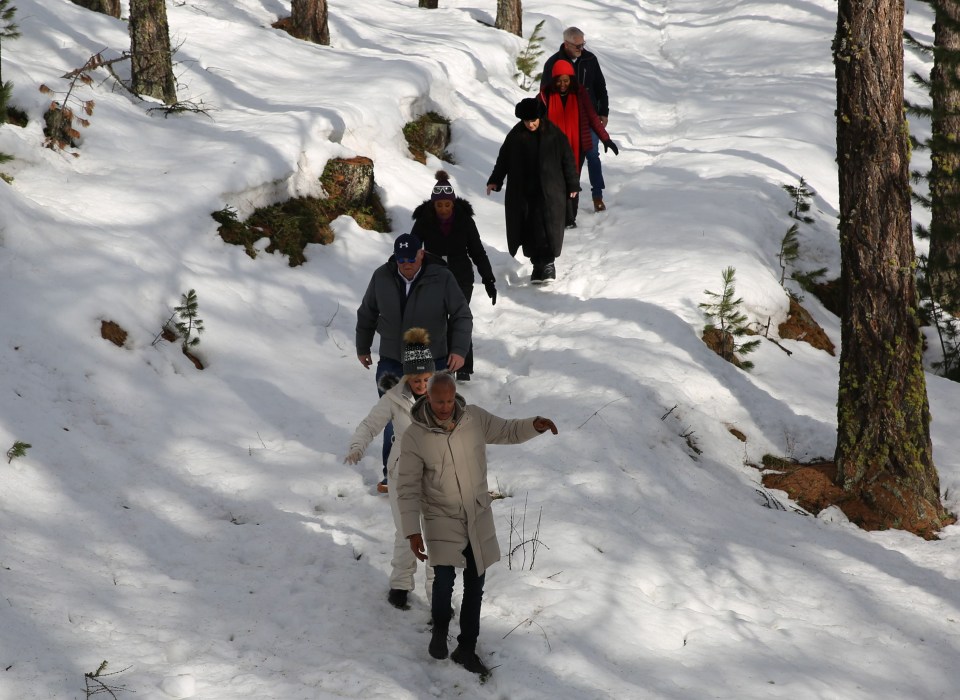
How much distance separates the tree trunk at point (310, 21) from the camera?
16.3 metres

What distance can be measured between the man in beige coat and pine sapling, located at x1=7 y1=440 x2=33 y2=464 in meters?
2.51

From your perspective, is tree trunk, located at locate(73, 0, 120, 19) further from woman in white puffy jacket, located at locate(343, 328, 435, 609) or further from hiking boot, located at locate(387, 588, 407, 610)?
hiking boot, located at locate(387, 588, 407, 610)

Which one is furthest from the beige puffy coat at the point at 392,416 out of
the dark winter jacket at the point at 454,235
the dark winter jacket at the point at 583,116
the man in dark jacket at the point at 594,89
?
the man in dark jacket at the point at 594,89

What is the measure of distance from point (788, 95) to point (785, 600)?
16.7 m

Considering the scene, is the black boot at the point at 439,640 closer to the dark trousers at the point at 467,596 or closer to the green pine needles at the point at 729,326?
the dark trousers at the point at 467,596

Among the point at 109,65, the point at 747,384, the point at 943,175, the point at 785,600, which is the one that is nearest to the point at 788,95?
the point at 943,175

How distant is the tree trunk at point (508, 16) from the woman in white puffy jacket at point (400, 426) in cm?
1847

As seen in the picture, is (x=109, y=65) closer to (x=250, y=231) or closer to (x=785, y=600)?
(x=250, y=231)

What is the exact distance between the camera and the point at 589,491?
6.82 metres

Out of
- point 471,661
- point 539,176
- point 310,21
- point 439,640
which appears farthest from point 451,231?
point 310,21

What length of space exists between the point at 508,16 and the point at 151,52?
13.1 meters

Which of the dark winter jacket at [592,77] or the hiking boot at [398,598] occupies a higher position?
the dark winter jacket at [592,77]

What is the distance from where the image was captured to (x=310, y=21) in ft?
53.9

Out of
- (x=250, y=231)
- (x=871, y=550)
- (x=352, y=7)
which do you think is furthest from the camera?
(x=352, y=7)
